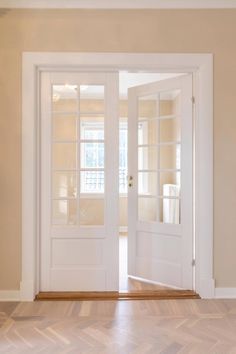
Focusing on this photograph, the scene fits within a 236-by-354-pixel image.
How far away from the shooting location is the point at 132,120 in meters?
3.30

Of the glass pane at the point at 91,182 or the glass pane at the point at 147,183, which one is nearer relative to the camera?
the glass pane at the point at 91,182

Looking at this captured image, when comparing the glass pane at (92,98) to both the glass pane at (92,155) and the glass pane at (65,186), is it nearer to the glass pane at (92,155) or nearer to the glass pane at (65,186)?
the glass pane at (92,155)

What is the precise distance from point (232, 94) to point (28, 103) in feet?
6.11

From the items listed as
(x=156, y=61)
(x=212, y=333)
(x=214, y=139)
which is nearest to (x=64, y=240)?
(x=212, y=333)

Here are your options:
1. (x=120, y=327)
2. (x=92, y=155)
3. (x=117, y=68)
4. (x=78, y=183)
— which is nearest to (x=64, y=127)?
(x=92, y=155)

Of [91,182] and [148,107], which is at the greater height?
[148,107]

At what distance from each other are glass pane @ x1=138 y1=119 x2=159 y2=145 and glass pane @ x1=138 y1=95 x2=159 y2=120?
64 mm

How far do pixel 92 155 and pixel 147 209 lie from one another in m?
0.82

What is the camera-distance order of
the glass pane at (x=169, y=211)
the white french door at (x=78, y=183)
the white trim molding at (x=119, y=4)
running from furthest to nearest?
1. the glass pane at (x=169, y=211)
2. the white french door at (x=78, y=183)
3. the white trim molding at (x=119, y=4)

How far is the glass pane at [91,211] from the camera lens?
2.98 metres

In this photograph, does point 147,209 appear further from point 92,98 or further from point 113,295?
point 92,98

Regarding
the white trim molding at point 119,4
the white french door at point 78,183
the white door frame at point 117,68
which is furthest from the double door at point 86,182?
the white trim molding at point 119,4

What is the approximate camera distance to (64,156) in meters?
2.98

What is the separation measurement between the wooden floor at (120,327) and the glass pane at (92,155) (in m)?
1.26
